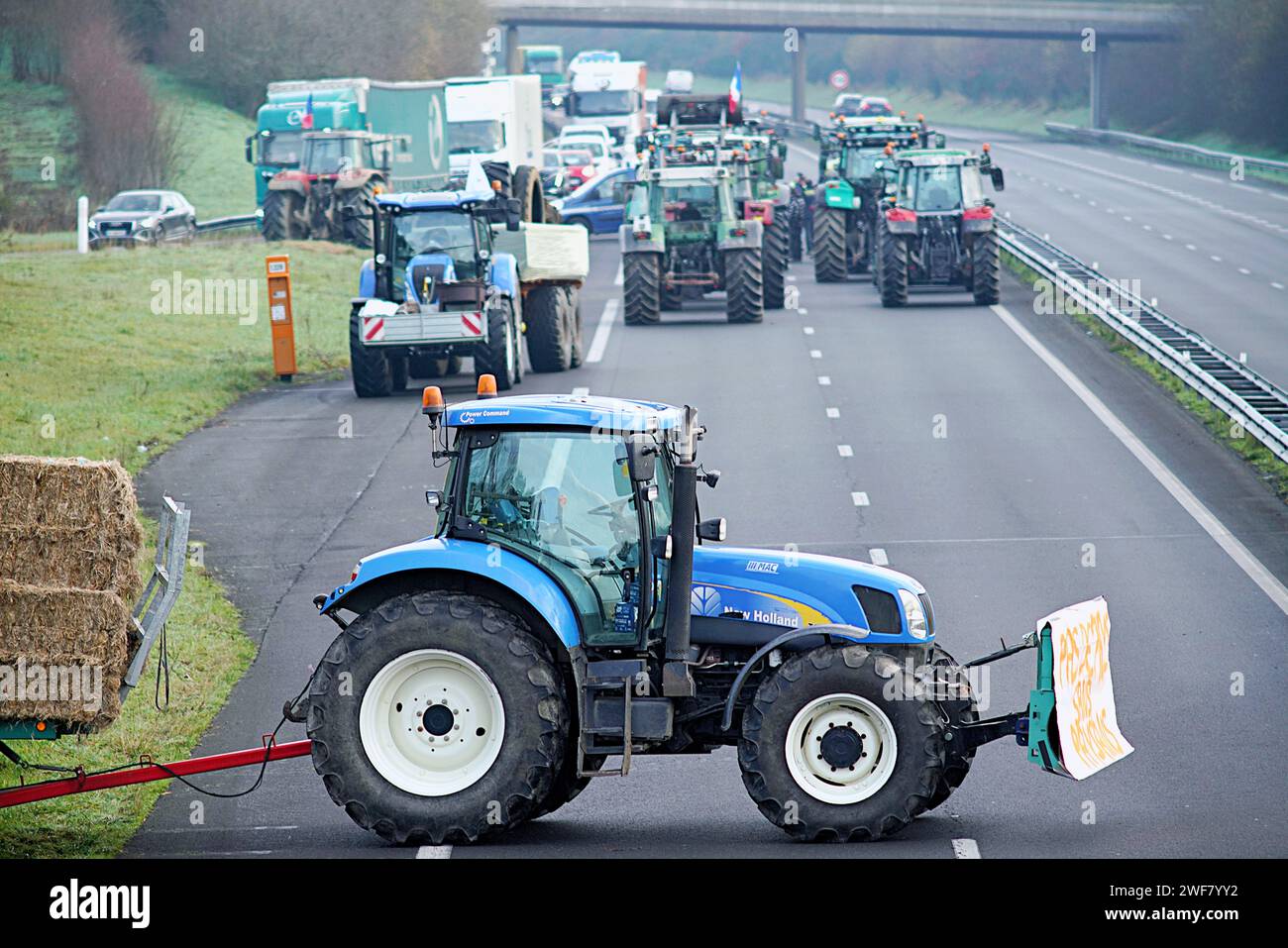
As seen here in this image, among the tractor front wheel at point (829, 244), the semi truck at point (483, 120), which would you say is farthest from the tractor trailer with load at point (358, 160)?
the tractor front wheel at point (829, 244)

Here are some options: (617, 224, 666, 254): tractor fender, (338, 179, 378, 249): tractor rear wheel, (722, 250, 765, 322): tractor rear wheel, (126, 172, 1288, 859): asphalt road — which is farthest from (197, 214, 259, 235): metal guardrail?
(722, 250, 765, 322): tractor rear wheel

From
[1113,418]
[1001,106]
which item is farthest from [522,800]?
[1001,106]

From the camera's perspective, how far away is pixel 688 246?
34562 millimetres

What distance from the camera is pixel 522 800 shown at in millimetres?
9758

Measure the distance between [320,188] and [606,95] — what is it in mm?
30374

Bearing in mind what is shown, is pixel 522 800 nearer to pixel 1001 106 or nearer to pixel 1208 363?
pixel 1208 363

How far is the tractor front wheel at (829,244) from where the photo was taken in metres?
39.7

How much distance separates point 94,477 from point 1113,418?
17.2 metres

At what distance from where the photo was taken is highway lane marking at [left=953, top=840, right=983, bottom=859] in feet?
31.1

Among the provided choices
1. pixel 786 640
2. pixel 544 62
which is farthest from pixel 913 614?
pixel 544 62

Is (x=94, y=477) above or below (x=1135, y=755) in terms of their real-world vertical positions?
above

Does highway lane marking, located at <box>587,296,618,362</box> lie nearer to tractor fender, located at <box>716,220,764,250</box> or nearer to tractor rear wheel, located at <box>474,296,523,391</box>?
tractor fender, located at <box>716,220,764,250</box>

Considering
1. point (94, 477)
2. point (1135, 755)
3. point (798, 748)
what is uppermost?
point (94, 477)

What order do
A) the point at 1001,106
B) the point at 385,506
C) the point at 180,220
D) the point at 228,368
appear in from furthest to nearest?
the point at 1001,106 < the point at 180,220 < the point at 228,368 < the point at 385,506
